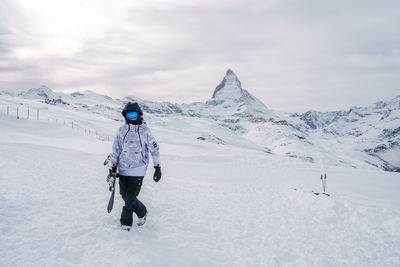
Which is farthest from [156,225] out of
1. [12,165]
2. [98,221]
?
[12,165]

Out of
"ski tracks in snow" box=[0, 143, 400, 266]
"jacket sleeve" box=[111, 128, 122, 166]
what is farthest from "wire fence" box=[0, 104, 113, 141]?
"jacket sleeve" box=[111, 128, 122, 166]

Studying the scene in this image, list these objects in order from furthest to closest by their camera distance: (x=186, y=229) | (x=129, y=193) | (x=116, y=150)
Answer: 1. (x=186, y=229)
2. (x=116, y=150)
3. (x=129, y=193)

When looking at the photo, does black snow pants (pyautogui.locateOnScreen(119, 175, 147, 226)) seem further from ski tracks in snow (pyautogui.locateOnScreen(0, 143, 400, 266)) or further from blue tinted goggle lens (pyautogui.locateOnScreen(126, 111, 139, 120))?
blue tinted goggle lens (pyautogui.locateOnScreen(126, 111, 139, 120))

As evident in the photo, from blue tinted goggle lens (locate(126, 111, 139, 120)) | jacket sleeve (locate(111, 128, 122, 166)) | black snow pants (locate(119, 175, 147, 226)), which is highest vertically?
blue tinted goggle lens (locate(126, 111, 139, 120))

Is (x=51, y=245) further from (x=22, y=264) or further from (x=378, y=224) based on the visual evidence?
(x=378, y=224)

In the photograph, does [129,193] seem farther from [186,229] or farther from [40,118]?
[40,118]

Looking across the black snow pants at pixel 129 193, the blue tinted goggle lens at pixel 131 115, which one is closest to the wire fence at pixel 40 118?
the black snow pants at pixel 129 193

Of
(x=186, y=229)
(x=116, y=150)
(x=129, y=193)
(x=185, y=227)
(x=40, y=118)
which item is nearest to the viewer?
(x=129, y=193)

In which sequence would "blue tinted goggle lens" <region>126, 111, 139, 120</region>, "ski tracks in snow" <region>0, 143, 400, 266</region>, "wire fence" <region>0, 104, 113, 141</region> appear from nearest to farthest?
"ski tracks in snow" <region>0, 143, 400, 266</region>
"blue tinted goggle lens" <region>126, 111, 139, 120</region>
"wire fence" <region>0, 104, 113, 141</region>

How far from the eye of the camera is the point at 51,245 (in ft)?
16.9

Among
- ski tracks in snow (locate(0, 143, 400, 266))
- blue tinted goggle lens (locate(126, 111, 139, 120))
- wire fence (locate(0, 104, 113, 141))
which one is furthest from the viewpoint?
wire fence (locate(0, 104, 113, 141))

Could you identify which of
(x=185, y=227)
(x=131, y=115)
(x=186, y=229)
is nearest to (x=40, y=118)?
(x=131, y=115)

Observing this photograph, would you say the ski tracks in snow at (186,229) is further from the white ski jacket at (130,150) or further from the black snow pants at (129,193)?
the white ski jacket at (130,150)

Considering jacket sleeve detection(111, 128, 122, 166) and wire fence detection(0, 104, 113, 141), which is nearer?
jacket sleeve detection(111, 128, 122, 166)
